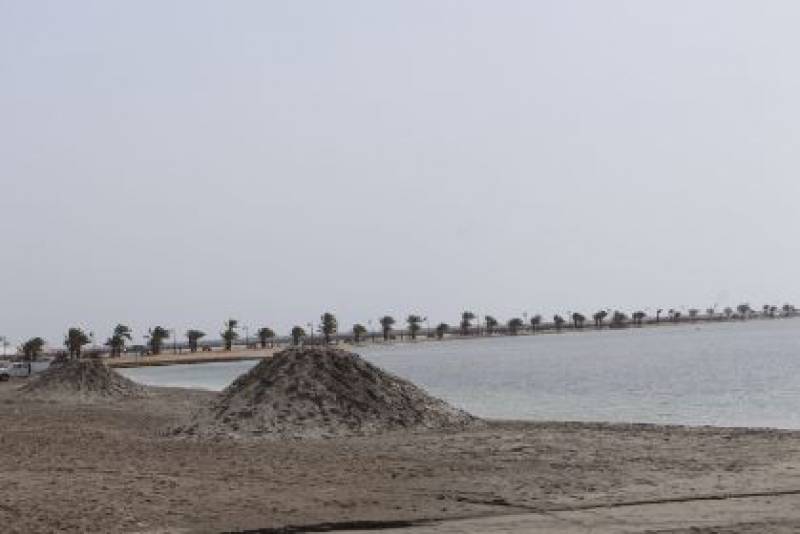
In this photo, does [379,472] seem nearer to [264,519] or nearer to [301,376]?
[264,519]

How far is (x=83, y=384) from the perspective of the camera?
4825 centimetres

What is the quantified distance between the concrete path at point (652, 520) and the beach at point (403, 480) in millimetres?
35

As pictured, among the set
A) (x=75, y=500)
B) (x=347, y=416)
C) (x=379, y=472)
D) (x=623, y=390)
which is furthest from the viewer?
(x=623, y=390)

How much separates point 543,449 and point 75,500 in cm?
1027

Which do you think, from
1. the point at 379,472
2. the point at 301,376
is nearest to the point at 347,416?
the point at 301,376

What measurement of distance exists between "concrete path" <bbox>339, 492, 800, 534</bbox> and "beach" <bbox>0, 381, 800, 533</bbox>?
35 mm

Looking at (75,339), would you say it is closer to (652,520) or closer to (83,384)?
(83,384)

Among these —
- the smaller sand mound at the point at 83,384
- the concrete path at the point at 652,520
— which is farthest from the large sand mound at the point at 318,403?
the smaller sand mound at the point at 83,384

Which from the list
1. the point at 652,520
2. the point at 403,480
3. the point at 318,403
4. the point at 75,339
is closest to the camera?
the point at 652,520

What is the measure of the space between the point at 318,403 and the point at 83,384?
25271 millimetres

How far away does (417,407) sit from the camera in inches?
1095

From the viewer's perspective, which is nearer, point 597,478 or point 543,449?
point 597,478

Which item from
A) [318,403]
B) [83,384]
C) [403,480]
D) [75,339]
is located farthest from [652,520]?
[75,339]

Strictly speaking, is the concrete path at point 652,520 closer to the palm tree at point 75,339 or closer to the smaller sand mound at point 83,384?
the smaller sand mound at point 83,384
